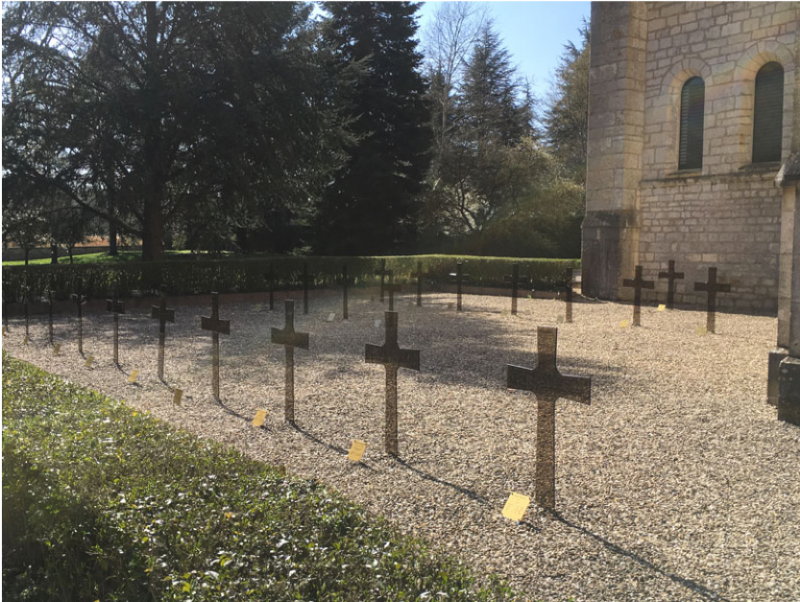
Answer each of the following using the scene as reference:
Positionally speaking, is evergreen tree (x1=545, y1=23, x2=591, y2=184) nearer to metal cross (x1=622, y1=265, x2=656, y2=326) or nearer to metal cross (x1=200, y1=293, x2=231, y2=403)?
metal cross (x1=622, y1=265, x2=656, y2=326)

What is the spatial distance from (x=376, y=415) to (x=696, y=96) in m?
12.1

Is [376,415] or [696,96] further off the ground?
[696,96]

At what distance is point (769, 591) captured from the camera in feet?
9.14

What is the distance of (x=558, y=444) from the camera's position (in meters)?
4.77

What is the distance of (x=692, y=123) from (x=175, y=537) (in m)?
14.6

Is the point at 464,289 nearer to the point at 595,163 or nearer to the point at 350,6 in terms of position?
the point at 595,163

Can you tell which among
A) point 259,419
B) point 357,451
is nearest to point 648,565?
point 357,451

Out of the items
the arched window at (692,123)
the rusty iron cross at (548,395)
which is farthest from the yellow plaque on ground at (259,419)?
the arched window at (692,123)

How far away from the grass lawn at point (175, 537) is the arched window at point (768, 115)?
1311 cm

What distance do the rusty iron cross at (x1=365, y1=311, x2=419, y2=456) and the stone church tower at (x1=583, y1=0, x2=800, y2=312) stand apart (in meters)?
10.9

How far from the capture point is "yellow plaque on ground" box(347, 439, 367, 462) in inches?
173

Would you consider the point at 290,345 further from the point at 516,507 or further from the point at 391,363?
the point at 516,507

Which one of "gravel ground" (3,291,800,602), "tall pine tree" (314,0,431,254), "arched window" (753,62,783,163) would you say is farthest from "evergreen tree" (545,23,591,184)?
"gravel ground" (3,291,800,602)

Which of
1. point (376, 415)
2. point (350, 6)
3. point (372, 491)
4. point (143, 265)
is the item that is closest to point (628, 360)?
point (376, 415)
